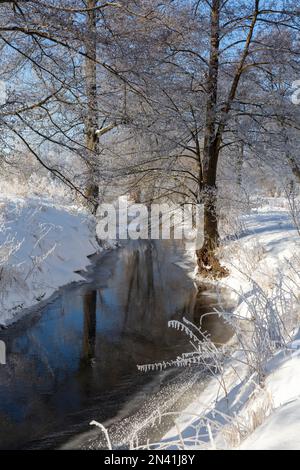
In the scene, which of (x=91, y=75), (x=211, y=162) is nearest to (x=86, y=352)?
(x=91, y=75)

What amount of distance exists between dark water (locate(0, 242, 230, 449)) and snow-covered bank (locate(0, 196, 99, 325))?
1.36 ft

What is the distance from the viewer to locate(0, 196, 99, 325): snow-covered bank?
7426 millimetres

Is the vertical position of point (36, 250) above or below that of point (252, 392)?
above

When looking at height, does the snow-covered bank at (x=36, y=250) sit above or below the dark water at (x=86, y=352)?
above

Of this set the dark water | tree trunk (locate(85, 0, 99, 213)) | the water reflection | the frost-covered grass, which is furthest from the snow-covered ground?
tree trunk (locate(85, 0, 99, 213))

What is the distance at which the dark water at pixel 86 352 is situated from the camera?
430 centimetres

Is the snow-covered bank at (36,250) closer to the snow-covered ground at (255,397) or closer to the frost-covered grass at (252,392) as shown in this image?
the frost-covered grass at (252,392)

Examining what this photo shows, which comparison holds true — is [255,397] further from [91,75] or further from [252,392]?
[91,75]

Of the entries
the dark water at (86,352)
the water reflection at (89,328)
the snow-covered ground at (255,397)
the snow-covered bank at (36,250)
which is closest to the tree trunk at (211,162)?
the dark water at (86,352)

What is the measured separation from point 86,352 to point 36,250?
12.9 feet

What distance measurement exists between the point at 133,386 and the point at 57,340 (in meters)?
1.84

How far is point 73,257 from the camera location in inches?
437

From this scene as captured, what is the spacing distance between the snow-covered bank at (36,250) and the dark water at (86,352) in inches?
16.3

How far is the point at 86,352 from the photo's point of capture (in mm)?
6008
